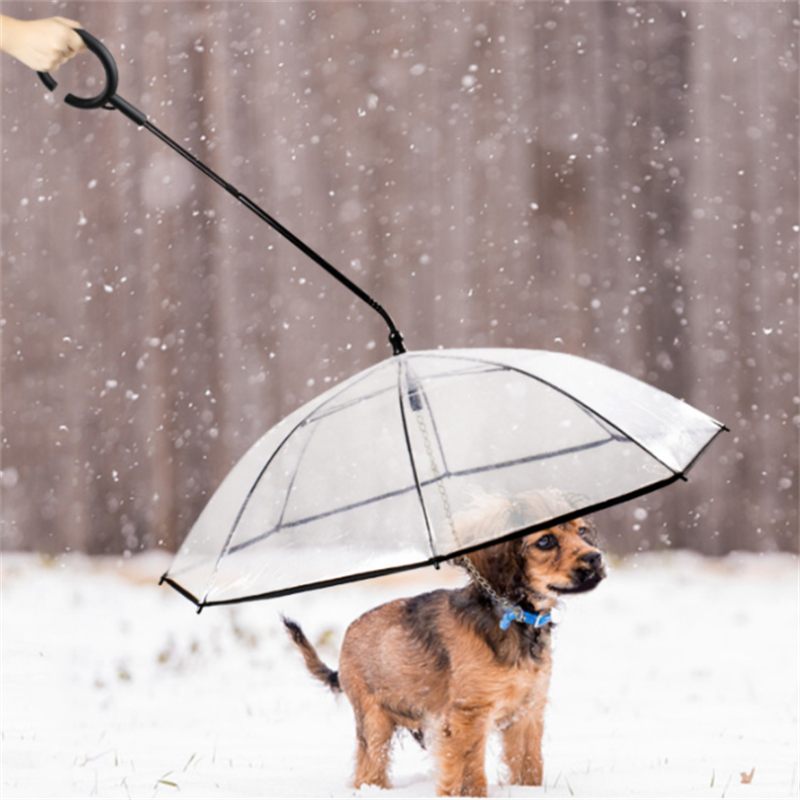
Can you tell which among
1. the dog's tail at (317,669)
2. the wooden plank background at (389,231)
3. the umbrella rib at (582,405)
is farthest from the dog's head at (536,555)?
the wooden plank background at (389,231)

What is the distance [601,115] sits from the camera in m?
2.24

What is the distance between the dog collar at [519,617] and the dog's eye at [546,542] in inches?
3.5

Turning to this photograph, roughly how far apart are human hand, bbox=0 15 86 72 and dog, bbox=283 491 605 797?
794 mm

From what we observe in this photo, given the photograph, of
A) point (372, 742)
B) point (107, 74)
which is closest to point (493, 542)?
point (372, 742)

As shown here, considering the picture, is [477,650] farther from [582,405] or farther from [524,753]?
[582,405]

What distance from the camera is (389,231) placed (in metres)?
2.25

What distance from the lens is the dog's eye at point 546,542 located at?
3.85ft

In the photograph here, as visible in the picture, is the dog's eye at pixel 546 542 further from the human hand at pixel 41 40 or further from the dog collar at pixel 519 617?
the human hand at pixel 41 40

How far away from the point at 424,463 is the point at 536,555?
7.6 inches

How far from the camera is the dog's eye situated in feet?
3.85

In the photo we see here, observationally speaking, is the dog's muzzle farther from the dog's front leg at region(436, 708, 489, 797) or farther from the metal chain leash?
the dog's front leg at region(436, 708, 489, 797)

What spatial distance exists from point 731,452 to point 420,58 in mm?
1268

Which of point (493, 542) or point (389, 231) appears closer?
point (493, 542)

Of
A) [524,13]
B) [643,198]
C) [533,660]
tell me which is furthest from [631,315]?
[533,660]
